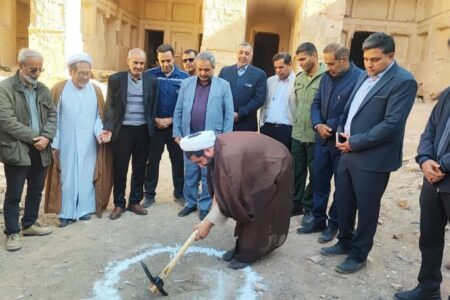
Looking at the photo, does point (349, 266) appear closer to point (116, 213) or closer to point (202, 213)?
point (202, 213)

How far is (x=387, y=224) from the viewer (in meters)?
5.10

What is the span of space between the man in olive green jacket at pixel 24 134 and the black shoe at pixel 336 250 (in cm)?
289

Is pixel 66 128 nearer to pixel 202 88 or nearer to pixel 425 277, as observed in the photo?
pixel 202 88

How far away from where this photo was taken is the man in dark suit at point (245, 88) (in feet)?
16.6

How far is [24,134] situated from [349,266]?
3202mm

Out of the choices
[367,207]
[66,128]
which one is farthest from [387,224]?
[66,128]

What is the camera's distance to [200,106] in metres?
4.77

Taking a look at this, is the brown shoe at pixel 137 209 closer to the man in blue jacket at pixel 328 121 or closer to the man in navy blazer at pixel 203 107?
the man in navy blazer at pixel 203 107

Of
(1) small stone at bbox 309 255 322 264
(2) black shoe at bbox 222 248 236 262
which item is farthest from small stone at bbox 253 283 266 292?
(1) small stone at bbox 309 255 322 264

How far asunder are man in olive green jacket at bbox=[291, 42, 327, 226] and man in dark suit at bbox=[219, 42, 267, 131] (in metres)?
0.50

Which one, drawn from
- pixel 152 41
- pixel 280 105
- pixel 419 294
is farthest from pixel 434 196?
pixel 152 41

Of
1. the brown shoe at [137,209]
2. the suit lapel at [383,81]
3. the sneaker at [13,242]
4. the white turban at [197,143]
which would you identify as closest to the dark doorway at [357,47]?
the brown shoe at [137,209]

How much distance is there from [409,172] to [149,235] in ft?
14.4

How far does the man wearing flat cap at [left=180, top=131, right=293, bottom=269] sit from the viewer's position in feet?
11.4
